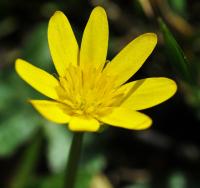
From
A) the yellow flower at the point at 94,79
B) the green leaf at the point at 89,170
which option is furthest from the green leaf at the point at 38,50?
the yellow flower at the point at 94,79

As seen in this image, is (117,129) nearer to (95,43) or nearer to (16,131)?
(16,131)

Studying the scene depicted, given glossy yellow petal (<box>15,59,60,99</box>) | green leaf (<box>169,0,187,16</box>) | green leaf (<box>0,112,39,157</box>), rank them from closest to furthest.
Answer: glossy yellow petal (<box>15,59,60,99</box>) → green leaf (<box>0,112,39,157</box>) → green leaf (<box>169,0,187,16</box>)

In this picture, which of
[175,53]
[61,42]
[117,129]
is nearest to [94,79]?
[61,42]

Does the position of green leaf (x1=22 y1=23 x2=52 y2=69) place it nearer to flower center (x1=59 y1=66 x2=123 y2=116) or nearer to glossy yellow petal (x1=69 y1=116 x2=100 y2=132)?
flower center (x1=59 y1=66 x2=123 y2=116)

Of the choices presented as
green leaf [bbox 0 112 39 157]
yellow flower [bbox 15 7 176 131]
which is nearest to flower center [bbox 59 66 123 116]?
yellow flower [bbox 15 7 176 131]

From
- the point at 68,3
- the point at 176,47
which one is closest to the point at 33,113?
the point at 68,3

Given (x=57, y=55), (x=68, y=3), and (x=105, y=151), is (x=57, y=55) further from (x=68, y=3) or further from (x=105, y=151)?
(x=68, y=3)
